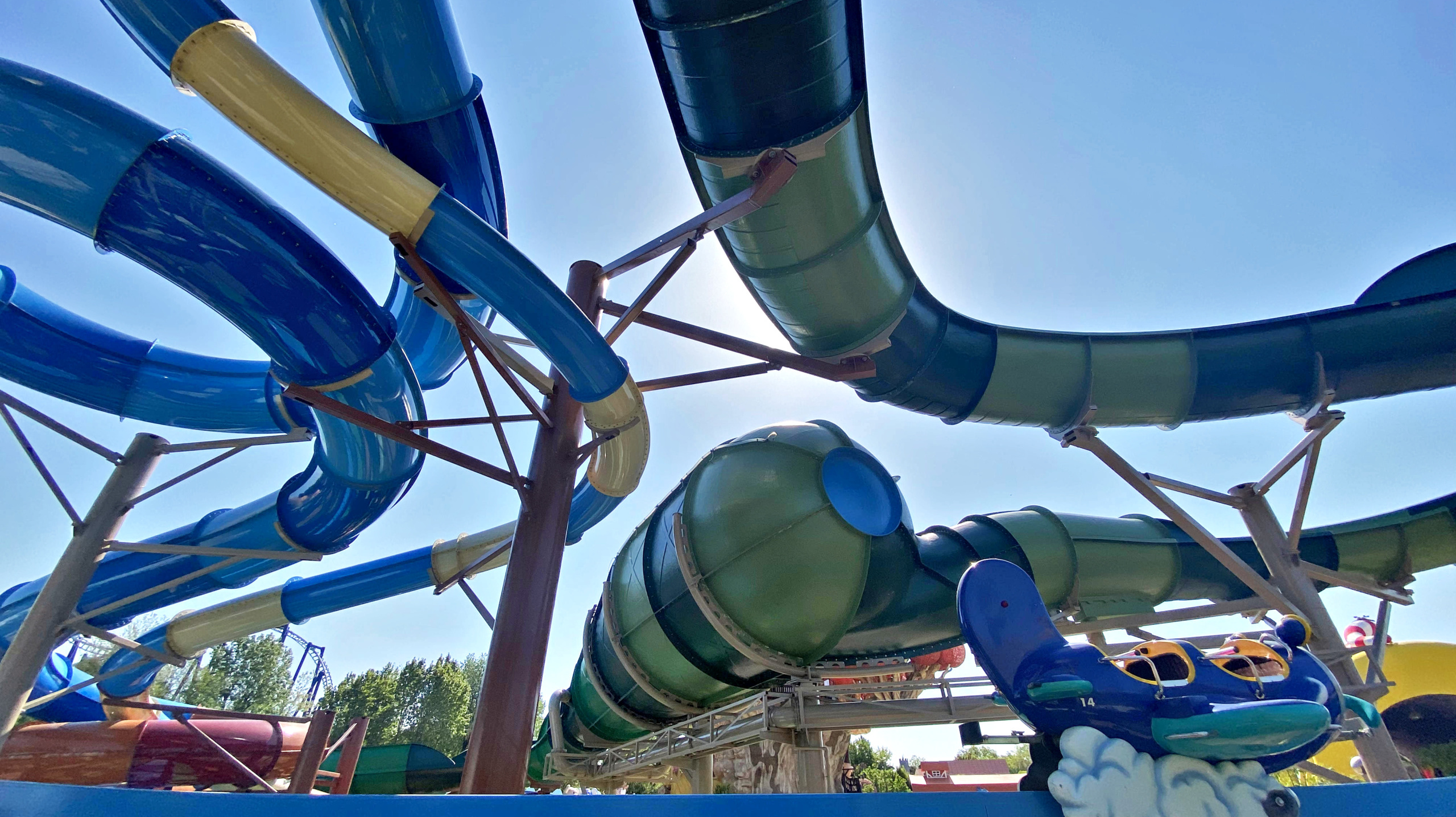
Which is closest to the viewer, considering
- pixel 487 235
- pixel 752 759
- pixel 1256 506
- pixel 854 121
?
pixel 487 235

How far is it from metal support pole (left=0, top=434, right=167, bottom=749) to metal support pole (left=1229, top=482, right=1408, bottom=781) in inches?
425

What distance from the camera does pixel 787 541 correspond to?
180 inches

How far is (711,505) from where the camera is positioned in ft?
16.1

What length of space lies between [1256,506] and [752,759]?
8.25 metres

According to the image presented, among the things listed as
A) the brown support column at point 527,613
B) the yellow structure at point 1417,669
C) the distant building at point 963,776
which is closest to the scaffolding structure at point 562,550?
the brown support column at point 527,613

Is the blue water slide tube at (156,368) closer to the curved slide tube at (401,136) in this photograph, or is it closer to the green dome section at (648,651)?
the curved slide tube at (401,136)

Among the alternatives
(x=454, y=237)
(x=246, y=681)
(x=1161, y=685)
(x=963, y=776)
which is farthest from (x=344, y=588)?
(x=246, y=681)

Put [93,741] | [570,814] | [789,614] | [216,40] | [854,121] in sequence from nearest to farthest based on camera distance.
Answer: [570,814], [216,40], [854,121], [789,614], [93,741]

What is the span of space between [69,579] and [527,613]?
16.4 feet

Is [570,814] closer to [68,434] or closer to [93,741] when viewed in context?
[68,434]

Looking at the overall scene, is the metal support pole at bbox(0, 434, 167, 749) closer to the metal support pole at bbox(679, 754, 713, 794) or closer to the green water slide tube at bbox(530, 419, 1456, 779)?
the green water slide tube at bbox(530, 419, 1456, 779)

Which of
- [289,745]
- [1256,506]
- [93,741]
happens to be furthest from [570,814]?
[289,745]

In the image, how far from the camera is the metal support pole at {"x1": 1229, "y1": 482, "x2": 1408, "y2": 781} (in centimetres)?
566

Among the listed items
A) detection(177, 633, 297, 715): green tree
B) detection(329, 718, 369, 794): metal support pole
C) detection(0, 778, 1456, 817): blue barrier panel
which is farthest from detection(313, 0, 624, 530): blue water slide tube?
detection(177, 633, 297, 715): green tree
